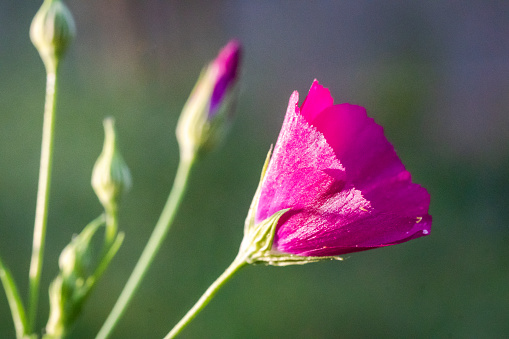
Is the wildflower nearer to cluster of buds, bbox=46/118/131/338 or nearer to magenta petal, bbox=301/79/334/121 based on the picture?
magenta petal, bbox=301/79/334/121

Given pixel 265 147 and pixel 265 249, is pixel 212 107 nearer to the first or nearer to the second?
pixel 265 249

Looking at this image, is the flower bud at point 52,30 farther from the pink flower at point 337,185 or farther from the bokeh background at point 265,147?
the bokeh background at point 265,147

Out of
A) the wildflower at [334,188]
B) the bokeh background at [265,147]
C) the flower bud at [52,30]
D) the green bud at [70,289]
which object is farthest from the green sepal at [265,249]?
the bokeh background at [265,147]

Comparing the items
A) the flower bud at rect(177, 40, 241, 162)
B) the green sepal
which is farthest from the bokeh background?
the green sepal

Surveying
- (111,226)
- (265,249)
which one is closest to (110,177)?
(111,226)

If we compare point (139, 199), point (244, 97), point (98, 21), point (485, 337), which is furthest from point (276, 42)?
point (485, 337)

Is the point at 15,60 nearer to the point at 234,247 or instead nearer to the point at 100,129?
the point at 100,129

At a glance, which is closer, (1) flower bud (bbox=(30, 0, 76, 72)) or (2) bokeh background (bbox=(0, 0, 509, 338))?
(1) flower bud (bbox=(30, 0, 76, 72))
